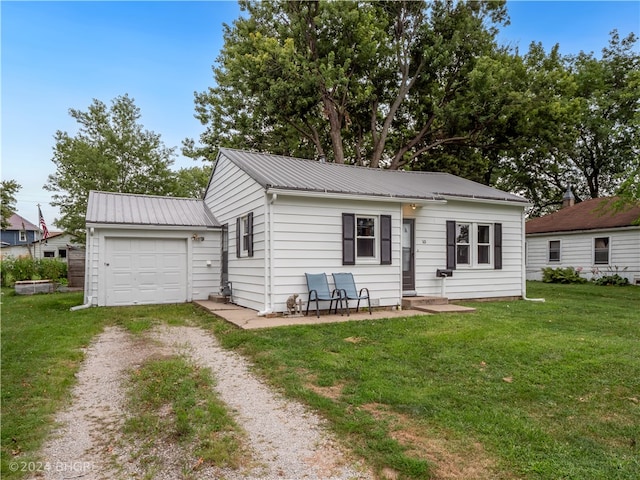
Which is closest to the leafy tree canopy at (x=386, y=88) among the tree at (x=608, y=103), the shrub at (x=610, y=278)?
the tree at (x=608, y=103)

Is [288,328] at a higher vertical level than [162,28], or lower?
lower

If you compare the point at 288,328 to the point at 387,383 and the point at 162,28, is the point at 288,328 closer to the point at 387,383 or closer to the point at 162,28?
the point at 387,383

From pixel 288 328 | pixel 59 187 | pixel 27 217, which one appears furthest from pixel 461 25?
pixel 27 217

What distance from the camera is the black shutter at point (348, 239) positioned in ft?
28.6

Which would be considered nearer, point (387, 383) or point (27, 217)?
point (387, 383)

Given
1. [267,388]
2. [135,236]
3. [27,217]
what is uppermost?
[27,217]

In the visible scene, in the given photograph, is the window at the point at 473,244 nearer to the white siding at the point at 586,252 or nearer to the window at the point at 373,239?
the window at the point at 373,239

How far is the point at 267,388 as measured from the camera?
13.7ft

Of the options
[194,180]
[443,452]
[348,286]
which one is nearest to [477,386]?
[443,452]

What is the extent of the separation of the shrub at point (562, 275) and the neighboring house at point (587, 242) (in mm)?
547

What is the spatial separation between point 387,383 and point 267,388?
127 centimetres

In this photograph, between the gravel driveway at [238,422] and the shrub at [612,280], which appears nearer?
the gravel driveway at [238,422]

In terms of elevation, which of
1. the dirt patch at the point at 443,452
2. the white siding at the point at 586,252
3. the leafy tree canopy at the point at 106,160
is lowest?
the dirt patch at the point at 443,452

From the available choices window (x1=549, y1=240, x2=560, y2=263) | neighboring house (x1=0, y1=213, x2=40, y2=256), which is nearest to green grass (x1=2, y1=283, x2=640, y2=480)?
window (x1=549, y1=240, x2=560, y2=263)
